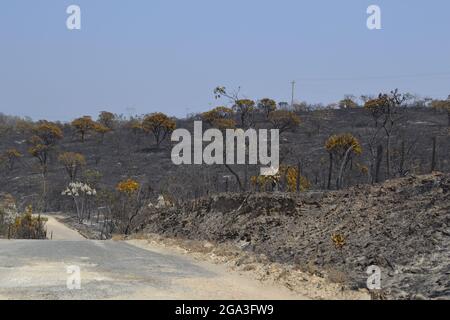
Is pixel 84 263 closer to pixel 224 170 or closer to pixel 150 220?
pixel 150 220

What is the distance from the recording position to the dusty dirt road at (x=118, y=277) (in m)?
9.92

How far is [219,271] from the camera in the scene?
539 inches

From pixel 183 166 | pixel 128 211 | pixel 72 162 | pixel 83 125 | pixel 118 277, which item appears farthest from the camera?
pixel 83 125

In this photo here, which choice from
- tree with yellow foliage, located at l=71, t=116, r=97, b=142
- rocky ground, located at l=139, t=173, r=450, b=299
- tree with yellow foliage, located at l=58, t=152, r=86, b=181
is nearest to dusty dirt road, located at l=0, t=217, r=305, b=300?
rocky ground, located at l=139, t=173, r=450, b=299

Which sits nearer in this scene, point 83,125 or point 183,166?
point 183,166

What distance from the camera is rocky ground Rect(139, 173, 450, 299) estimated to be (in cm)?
1069

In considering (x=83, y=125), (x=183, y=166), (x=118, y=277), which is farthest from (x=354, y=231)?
(x=83, y=125)

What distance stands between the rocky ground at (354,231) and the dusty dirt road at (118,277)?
1.71 metres

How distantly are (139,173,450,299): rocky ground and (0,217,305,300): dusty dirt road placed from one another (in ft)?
5.60

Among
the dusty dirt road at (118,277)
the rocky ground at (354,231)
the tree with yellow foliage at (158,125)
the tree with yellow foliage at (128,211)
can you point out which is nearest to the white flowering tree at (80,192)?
the tree with yellow foliage at (128,211)

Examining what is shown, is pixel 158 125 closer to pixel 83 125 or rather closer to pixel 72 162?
pixel 83 125

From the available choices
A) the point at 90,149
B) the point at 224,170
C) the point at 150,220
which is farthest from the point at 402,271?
the point at 90,149

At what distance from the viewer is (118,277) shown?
1178 cm

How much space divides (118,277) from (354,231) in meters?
5.58
